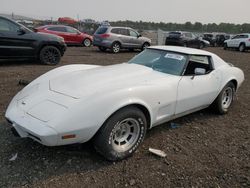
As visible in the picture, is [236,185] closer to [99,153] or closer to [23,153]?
[99,153]

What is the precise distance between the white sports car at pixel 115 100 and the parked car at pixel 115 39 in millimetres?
11328

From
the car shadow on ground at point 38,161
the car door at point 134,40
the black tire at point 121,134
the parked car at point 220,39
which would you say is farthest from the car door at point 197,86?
the parked car at point 220,39

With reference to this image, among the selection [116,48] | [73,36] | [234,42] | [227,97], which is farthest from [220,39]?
[227,97]

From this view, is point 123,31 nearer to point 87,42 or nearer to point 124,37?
point 124,37

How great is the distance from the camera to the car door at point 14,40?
8.52 metres

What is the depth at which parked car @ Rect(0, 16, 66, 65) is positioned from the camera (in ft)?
28.1

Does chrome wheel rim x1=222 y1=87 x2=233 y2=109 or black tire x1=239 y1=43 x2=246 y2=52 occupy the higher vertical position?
chrome wheel rim x1=222 y1=87 x2=233 y2=109

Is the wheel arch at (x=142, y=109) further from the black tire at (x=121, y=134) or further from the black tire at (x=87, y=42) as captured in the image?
the black tire at (x=87, y=42)

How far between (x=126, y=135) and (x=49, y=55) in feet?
23.5

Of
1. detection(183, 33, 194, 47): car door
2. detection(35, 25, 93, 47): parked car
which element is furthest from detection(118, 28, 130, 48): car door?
detection(183, 33, 194, 47): car door

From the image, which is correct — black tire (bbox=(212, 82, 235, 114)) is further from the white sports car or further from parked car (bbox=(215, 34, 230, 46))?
parked car (bbox=(215, 34, 230, 46))

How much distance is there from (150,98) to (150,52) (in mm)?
1541

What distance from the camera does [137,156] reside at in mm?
3518

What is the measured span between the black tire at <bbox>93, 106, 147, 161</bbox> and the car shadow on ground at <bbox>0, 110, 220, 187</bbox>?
203 millimetres
